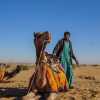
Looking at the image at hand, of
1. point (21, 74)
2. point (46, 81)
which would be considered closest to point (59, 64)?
point (46, 81)

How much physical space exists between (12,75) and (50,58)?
1012 centimetres

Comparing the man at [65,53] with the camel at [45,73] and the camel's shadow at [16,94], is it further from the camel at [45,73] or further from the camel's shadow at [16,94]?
the camel's shadow at [16,94]

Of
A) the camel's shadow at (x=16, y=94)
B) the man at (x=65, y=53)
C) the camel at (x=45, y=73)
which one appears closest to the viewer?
the camel's shadow at (x=16, y=94)

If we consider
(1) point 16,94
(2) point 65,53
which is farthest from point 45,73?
(2) point 65,53

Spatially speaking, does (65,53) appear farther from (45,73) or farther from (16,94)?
(16,94)

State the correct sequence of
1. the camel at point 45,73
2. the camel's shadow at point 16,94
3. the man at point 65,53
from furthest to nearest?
the man at point 65,53 → the camel at point 45,73 → the camel's shadow at point 16,94

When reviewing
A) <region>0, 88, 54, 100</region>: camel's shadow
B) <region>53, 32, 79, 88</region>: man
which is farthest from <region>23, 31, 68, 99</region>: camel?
<region>53, 32, 79, 88</region>: man

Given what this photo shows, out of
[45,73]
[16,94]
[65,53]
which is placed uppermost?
[65,53]

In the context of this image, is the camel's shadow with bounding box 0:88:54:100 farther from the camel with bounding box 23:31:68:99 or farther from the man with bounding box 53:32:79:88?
the man with bounding box 53:32:79:88

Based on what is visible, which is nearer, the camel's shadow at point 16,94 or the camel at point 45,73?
the camel's shadow at point 16,94

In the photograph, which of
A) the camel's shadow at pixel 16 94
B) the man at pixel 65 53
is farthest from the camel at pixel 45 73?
the man at pixel 65 53

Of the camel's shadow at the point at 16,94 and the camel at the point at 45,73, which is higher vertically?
the camel at the point at 45,73

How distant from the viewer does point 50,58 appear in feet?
43.1

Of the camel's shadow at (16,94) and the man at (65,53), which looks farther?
the man at (65,53)
